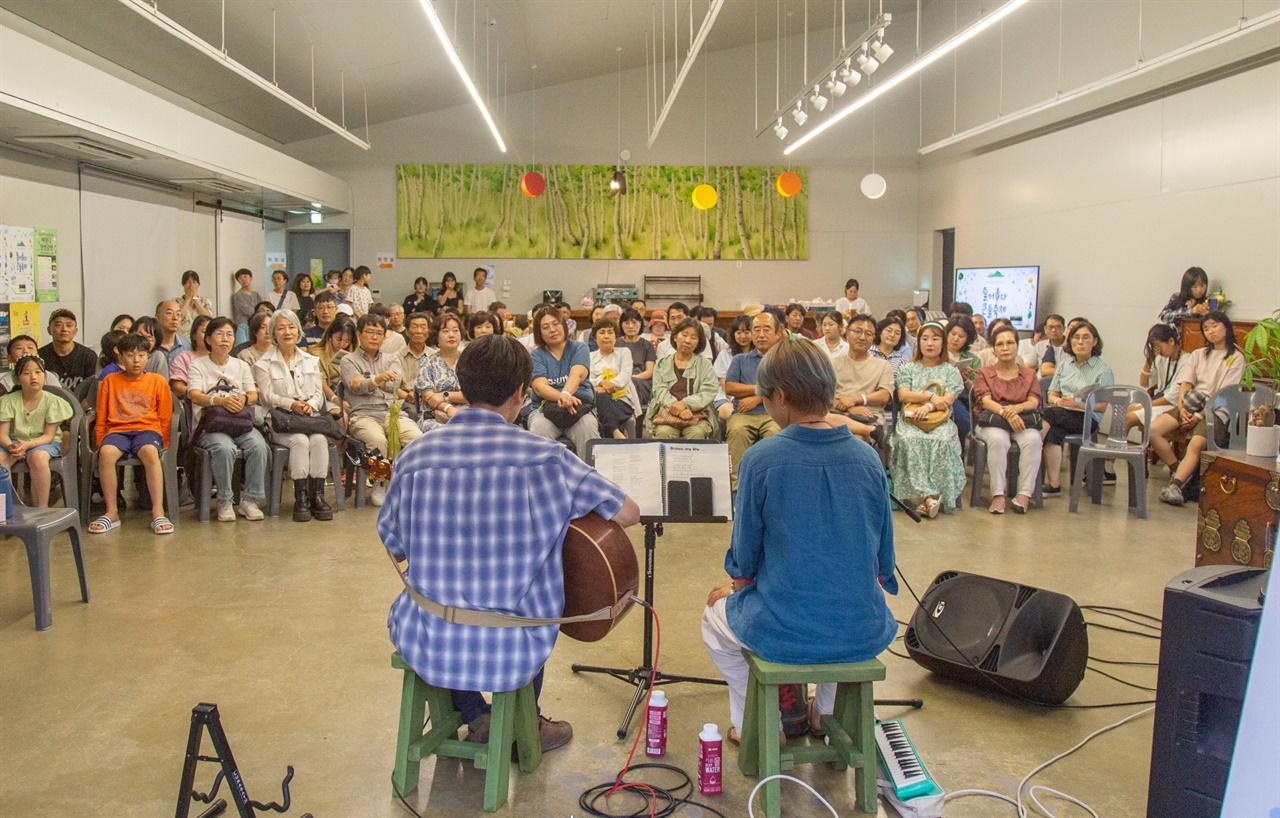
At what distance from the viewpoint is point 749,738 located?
9.27ft

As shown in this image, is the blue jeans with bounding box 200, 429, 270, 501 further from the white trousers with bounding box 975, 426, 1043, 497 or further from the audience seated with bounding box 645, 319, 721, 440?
the white trousers with bounding box 975, 426, 1043, 497

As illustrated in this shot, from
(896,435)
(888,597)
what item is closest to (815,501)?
(888,597)

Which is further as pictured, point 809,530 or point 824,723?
point 824,723

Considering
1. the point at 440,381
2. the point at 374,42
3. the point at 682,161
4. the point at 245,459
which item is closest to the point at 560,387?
the point at 440,381

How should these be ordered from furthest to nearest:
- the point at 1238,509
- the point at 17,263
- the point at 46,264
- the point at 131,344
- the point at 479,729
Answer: the point at 46,264, the point at 17,263, the point at 131,344, the point at 1238,509, the point at 479,729

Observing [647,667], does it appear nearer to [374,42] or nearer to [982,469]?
[982,469]

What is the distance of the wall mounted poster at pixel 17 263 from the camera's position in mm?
7195

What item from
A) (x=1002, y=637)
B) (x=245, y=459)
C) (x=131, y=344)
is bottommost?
(x=1002, y=637)

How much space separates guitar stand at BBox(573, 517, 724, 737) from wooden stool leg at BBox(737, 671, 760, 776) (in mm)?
420

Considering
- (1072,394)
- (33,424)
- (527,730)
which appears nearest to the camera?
(527,730)

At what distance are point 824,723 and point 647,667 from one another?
76 centimetres

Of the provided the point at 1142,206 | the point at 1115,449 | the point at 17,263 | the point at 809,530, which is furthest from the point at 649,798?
the point at 1142,206

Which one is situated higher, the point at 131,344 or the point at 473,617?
the point at 131,344

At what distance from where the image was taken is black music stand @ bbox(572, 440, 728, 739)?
10.4 feet
